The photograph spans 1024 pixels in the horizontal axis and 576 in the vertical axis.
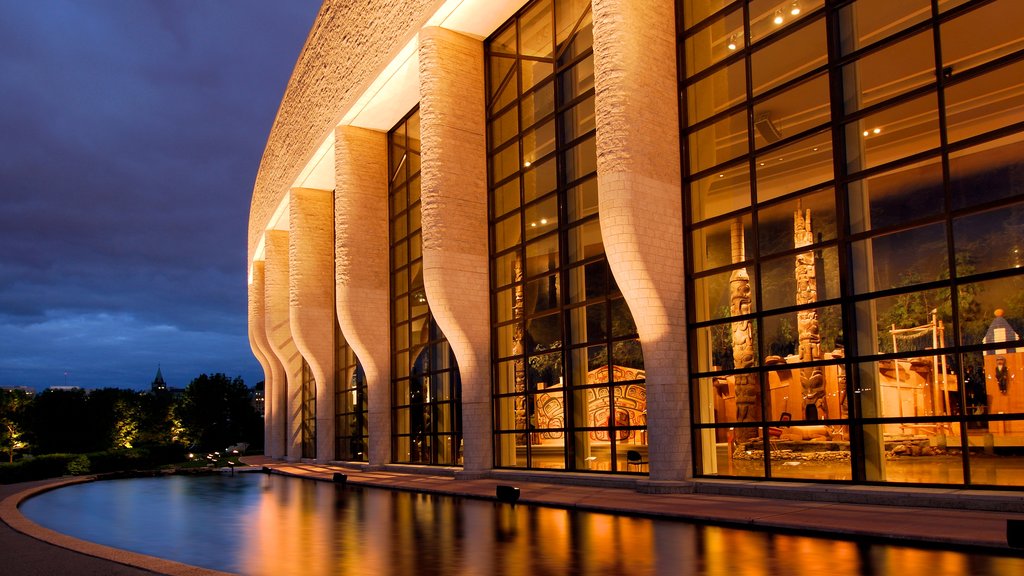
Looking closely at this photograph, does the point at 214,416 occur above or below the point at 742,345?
below

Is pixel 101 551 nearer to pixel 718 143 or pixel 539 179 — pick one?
pixel 718 143

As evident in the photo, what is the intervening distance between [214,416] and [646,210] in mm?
58824

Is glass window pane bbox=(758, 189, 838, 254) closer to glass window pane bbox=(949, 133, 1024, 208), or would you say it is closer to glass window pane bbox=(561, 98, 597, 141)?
glass window pane bbox=(949, 133, 1024, 208)

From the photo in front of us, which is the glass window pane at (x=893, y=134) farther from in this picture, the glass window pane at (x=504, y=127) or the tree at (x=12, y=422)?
the tree at (x=12, y=422)

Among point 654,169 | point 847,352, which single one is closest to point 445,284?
point 654,169

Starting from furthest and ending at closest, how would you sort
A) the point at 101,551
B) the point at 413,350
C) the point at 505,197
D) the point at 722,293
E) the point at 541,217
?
1. the point at 413,350
2. the point at 505,197
3. the point at 541,217
4. the point at 722,293
5. the point at 101,551

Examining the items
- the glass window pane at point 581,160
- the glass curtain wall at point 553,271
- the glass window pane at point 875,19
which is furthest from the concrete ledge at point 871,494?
the glass window pane at point 581,160

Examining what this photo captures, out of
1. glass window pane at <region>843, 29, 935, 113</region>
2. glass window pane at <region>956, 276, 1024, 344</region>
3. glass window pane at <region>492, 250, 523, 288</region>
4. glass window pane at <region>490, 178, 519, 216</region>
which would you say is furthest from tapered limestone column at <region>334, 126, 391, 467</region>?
glass window pane at <region>956, 276, 1024, 344</region>

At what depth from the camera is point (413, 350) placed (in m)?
30.3

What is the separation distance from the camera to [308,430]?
44062 mm

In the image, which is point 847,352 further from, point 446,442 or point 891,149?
point 446,442

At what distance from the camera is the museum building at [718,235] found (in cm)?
1296

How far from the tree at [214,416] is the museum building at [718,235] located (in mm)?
44076

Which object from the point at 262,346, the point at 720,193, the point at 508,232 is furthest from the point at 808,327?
the point at 262,346
